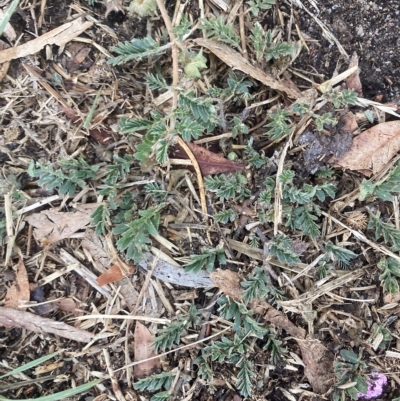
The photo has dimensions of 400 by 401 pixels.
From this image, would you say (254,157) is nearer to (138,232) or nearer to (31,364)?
(138,232)

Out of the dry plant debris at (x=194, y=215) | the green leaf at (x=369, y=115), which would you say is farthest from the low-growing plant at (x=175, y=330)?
the green leaf at (x=369, y=115)

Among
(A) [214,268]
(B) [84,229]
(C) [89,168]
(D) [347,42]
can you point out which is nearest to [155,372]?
(A) [214,268]

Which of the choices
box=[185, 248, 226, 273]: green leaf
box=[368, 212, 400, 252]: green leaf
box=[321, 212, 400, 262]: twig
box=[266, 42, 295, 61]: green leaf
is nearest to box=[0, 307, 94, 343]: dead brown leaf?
box=[185, 248, 226, 273]: green leaf

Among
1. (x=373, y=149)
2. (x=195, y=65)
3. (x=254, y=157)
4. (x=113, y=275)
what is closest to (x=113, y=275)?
(x=113, y=275)

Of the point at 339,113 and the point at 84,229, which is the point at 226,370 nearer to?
the point at 84,229

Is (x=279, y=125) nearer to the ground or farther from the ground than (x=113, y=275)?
farther from the ground
